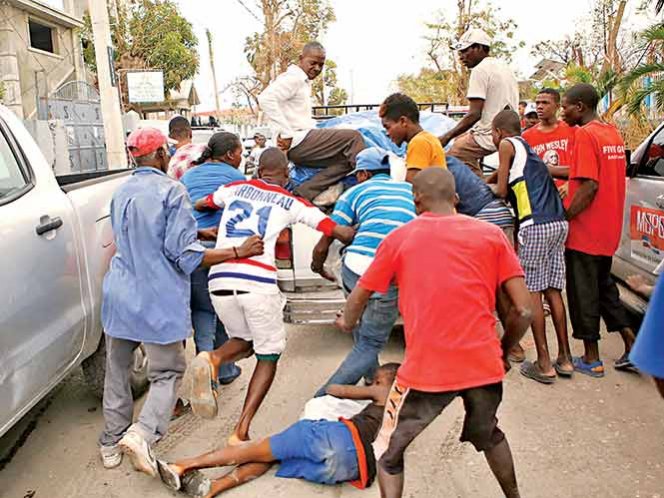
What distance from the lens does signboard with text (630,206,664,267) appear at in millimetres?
4367

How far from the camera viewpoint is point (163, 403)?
3.55m

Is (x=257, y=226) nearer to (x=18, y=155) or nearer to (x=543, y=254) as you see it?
(x=18, y=155)

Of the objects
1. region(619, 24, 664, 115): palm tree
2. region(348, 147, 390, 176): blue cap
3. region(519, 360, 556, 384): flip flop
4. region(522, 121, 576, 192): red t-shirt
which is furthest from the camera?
region(619, 24, 664, 115): palm tree

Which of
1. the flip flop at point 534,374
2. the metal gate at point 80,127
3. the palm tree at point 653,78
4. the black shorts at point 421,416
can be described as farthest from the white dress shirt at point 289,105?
the metal gate at point 80,127

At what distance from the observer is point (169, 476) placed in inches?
129

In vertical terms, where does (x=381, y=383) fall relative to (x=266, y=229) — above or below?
below

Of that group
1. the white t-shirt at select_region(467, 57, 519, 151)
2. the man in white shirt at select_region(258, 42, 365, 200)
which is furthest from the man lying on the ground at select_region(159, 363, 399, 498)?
the white t-shirt at select_region(467, 57, 519, 151)

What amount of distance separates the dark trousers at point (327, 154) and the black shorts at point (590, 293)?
180 cm

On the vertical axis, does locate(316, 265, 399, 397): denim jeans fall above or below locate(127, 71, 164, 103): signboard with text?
below

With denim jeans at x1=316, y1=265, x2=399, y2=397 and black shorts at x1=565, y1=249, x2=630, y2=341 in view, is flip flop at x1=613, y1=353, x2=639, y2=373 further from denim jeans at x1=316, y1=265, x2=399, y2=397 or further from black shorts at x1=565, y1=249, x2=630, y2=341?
denim jeans at x1=316, y1=265, x2=399, y2=397

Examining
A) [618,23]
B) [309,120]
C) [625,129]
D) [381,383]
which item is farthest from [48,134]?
[618,23]

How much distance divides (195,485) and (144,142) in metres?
1.77

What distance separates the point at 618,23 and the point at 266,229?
19023 mm

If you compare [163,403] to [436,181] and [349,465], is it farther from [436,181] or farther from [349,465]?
[436,181]
